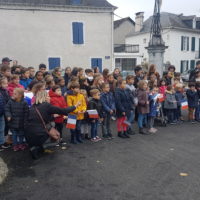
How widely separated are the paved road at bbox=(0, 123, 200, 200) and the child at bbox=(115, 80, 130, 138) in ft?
1.49

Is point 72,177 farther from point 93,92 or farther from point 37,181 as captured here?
point 93,92

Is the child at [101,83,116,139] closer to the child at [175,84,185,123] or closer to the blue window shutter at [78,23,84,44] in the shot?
the child at [175,84,185,123]

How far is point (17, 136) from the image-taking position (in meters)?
5.71

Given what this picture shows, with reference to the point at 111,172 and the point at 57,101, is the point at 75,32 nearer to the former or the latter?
the point at 57,101

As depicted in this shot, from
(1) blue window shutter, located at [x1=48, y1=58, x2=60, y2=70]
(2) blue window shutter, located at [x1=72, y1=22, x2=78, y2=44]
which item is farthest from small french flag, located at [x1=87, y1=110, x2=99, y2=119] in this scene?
(2) blue window shutter, located at [x1=72, y1=22, x2=78, y2=44]

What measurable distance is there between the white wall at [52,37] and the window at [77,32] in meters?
0.34

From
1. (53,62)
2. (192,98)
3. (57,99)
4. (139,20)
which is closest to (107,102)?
(57,99)

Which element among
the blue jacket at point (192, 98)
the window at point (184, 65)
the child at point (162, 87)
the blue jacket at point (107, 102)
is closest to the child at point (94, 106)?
the blue jacket at point (107, 102)

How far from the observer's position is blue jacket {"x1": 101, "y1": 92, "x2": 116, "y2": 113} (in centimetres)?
652

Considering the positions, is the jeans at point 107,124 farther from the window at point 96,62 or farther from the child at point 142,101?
the window at point 96,62

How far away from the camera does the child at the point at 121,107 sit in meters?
6.68

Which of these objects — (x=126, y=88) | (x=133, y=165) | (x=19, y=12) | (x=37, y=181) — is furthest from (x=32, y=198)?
(x=19, y=12)

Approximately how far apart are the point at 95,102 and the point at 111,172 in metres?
2.29

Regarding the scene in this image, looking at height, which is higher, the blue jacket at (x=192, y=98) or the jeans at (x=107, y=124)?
the blue jacket at (x=192, y=98)
